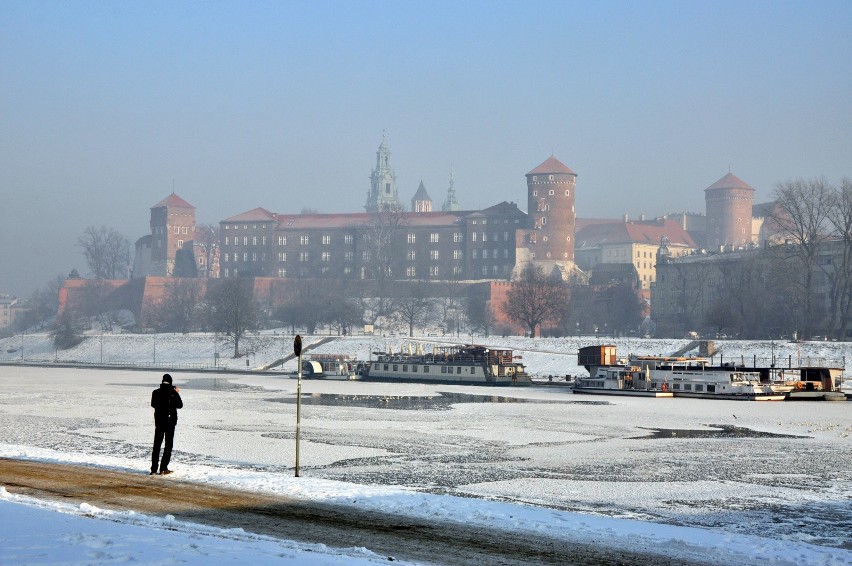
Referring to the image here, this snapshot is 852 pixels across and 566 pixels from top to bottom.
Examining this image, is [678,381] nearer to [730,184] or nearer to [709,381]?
[709,381]

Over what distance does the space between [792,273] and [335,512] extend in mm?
68613

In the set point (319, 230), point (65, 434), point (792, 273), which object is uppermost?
point (319, 230)

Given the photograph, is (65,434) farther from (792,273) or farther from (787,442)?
(792,273)

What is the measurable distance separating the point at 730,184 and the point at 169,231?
287 ft

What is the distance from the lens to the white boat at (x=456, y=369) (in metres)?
58.7

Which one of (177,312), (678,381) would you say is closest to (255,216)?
(177,312)

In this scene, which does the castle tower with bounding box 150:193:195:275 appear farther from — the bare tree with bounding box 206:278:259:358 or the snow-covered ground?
the snow-covered ground

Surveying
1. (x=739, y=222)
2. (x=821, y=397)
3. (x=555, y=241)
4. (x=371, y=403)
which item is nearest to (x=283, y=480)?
(x=371, y=403)

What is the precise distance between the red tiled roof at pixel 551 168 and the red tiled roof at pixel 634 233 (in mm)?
26012

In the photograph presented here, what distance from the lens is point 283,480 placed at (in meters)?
15.5

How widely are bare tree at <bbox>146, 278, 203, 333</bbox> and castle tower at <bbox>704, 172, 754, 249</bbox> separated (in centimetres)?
9125

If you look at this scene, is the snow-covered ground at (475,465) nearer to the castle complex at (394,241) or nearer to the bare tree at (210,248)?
the castle complex at (394,241)

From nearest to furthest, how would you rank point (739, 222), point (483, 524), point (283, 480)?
1. point (483, 524)
2. point (283, 480)
3. point (739, 222)

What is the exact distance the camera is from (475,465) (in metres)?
19.9
